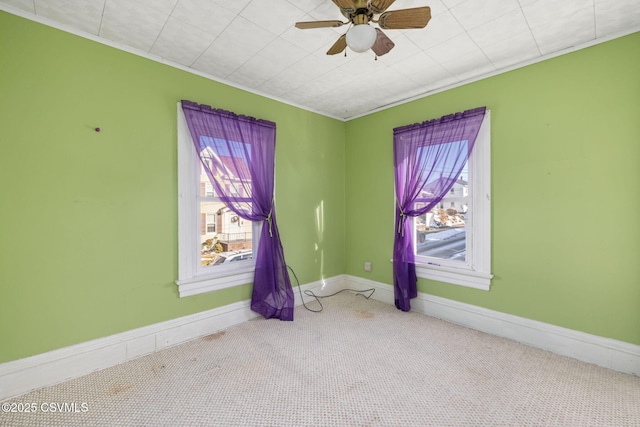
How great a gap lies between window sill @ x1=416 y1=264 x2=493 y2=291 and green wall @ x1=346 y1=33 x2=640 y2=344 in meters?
0.07

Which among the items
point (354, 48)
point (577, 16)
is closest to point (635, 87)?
point (577, 16)

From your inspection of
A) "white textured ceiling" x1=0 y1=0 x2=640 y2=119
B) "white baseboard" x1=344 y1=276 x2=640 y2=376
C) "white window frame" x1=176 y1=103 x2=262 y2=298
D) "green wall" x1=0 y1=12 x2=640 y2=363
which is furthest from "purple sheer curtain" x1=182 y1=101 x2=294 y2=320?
"white baseboard" x1=344 y1=276 x2=640 y2=376

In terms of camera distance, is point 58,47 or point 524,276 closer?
point 58,47

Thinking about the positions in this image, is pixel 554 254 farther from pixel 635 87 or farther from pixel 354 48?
pixel 354 48

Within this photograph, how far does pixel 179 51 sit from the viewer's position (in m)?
2.29

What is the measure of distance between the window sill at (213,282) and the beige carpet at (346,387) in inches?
17.8

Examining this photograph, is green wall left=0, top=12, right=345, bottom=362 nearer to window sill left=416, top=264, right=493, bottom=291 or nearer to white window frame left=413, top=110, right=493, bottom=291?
window sill left=416, top=264, right=493, bottom=291

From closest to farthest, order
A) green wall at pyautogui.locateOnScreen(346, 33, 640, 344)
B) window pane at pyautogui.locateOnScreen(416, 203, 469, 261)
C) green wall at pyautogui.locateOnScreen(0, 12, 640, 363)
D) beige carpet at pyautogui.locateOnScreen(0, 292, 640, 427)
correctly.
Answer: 1. beige carpet at pyautogui.locateOnScreen(0, 292, 640, 427)
2. green wall at pyautogui.locateOnScreen(0, 12, 640, 363)
3. green wall at pyautogui.locateOnScreen(346, 33, 640, 344)
4. window pane at pyautogui.locateOnScreen(416, 203, 469, 261)

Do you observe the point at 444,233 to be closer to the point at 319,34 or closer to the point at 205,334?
the point at 319,34

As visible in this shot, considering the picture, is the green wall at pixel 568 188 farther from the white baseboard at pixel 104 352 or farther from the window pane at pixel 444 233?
the white baseboard at pixel 104 352

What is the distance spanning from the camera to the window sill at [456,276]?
106 inches

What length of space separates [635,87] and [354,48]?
2133 mm

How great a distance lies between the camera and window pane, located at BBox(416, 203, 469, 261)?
9.57 ft

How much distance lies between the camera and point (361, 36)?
1.51m
